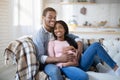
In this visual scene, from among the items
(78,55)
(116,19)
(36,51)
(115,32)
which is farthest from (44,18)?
(116,19)

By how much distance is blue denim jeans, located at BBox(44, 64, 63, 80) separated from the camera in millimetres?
2121

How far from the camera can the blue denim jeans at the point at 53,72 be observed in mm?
2121

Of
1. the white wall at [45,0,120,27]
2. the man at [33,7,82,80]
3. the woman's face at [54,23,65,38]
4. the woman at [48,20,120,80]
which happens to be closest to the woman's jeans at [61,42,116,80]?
the woman at [48,20,120,80]

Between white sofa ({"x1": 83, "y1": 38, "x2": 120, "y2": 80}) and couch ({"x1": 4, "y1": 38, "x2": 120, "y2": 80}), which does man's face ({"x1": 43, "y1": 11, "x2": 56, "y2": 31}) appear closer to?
couch ({"x1": 4, "y1": 38, "x2": 120, "y2": 80})

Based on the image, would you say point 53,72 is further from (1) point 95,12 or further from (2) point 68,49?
(1) point 95,12

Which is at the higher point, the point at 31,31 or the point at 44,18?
the point at 44,18

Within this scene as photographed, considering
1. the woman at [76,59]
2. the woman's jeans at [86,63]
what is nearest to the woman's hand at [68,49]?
the woman at [76,59]

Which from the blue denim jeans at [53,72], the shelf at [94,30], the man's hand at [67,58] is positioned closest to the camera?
the blue denim jeans at [53,72]

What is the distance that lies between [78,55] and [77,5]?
3059mm

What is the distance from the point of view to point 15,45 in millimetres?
2271

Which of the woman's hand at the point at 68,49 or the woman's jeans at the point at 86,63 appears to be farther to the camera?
the woman's hand at the point at 68,49

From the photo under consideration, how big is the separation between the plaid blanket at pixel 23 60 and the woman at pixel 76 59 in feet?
0.77

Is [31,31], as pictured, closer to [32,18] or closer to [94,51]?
[32,18]

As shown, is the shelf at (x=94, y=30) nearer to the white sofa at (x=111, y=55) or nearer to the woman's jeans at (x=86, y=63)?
the white sofa at (x=111, y=55)
